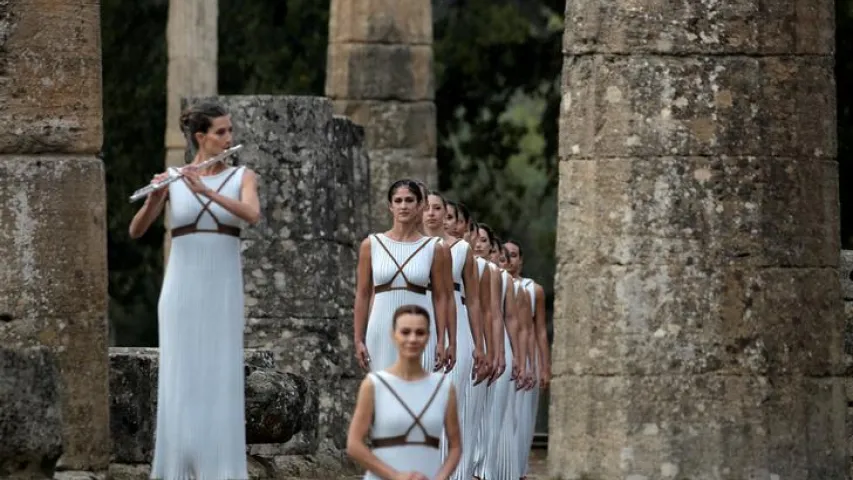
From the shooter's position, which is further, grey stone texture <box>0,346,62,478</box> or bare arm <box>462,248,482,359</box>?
bare arm <box>462,248,482,359</box>

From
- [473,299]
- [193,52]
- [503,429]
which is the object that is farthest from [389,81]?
[473,299]

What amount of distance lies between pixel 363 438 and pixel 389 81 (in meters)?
19.3

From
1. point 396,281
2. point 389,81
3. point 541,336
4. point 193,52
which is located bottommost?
point 541,336

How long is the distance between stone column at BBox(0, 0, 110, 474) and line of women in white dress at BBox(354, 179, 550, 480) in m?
1.46

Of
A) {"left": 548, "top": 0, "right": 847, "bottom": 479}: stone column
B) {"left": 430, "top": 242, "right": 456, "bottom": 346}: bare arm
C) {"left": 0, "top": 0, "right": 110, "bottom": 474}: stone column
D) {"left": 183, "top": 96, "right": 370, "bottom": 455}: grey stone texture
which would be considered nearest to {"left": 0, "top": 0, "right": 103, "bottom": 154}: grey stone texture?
{"left": 0, "top": 0, "right": 110, "bottom": 474}: stone column

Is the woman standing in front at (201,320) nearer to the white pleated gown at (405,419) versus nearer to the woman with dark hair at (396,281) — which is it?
the white pleated gown at (405,419)

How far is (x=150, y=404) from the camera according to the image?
1816 centimetres

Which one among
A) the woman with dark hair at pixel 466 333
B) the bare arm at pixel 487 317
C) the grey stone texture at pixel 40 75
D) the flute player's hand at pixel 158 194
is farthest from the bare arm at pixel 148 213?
the bare arm at pixel 487 317

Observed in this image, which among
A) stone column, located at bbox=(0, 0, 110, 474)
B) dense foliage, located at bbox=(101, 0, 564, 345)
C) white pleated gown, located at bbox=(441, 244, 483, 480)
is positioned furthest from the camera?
dense foliage, located at bbox=(101, 0, 564, 345)

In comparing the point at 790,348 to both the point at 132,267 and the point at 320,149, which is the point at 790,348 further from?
the point at 132,267

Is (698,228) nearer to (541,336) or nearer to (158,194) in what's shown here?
(158,194)

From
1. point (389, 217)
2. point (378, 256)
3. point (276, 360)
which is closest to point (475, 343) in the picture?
point (378, 256)

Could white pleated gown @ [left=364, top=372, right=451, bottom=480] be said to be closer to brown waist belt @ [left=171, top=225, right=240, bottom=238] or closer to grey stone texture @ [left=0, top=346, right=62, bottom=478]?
brown waist belt @ [left=171, top=225, right=240, bottom=238]

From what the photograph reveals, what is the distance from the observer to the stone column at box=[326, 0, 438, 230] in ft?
103
